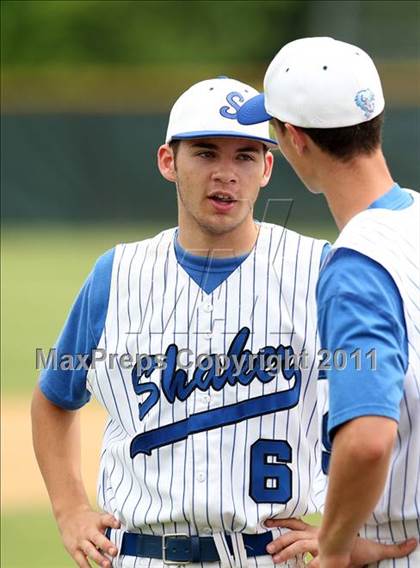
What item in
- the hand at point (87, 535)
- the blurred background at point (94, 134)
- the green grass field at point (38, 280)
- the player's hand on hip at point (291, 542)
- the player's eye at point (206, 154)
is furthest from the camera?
the green grass field at point (38, 280)

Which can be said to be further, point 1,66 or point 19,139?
point 1,66

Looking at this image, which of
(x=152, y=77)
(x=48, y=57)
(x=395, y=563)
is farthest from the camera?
(x=48, y=57)

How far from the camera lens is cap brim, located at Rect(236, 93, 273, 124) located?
99.3 inches

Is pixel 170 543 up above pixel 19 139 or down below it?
below

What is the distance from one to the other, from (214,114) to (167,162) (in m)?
0.26

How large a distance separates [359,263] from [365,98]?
334 millimetres

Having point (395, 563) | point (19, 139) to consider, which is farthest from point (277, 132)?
point (19, 139)

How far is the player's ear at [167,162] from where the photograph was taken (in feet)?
9.93

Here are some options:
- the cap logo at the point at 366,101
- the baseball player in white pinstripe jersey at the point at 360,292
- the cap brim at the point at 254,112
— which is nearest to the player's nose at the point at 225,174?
the cap brim at the point at 254,112

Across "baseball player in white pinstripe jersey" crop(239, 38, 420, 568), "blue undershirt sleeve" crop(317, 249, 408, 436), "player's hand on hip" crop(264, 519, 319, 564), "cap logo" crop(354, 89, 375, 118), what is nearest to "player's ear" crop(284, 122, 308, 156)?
"baseball player in white pinstripe jersey" crop(239, 38, 420, 568)

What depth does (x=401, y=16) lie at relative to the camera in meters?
29.0

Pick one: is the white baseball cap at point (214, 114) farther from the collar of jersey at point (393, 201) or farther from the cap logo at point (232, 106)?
the collar of jersey at point (393, 201)

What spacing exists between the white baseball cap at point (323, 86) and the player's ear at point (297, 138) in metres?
0.01

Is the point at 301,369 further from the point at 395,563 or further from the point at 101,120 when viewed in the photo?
the point at 101,120
